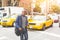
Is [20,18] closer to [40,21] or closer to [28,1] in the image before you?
[40,21]

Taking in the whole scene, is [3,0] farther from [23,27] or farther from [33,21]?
[23,27]

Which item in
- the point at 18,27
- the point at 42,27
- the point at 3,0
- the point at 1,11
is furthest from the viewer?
the point at 3,0

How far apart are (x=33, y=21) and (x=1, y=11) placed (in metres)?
12.2

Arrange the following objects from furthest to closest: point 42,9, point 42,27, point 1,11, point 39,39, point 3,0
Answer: point 42,9, point 3,0, point 1,11, point 42,27, point 39,39

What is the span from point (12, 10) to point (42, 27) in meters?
14.0

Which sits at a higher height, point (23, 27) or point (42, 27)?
point (23, 27)

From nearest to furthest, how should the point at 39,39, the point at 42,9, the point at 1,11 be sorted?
the point at 39,39, the point at 1,11, the point at 42,9

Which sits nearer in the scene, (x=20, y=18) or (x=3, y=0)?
(x=20, y=18)

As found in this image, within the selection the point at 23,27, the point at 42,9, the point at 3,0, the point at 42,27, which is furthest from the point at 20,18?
the point at 42,9

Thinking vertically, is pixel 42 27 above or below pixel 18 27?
below

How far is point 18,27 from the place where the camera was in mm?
8328

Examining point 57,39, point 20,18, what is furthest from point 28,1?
point 20,18

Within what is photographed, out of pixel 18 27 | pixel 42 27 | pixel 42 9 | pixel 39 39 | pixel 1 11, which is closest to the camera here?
pixel 18 27

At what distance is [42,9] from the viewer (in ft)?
253
